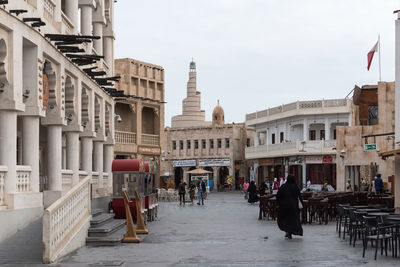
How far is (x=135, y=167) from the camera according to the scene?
2267cm

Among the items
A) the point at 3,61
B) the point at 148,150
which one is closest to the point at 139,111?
the point at 148,150

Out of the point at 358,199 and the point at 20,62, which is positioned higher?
the point at 20,62

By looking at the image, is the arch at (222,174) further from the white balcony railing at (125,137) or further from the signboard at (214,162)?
the white balcony railing at (125,137)

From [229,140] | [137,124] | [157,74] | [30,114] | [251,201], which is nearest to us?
[30,114]

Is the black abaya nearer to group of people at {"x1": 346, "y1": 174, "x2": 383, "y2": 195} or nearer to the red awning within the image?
the red awning

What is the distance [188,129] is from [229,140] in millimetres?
5749

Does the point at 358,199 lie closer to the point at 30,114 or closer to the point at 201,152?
the point at 30,114

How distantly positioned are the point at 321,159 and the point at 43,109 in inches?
1878

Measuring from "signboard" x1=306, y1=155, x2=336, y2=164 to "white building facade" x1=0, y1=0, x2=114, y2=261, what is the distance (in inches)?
1481

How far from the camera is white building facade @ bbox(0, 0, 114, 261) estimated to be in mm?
15453

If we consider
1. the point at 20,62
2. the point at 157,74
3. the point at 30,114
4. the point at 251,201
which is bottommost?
the point at 251,201

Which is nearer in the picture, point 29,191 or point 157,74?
point 29,191

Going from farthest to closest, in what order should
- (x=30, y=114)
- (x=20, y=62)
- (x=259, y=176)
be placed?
(x=259, y=176), (x=30, y=114), (x=20, y=62)

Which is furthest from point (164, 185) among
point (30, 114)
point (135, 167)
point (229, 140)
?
point (30, 114)
